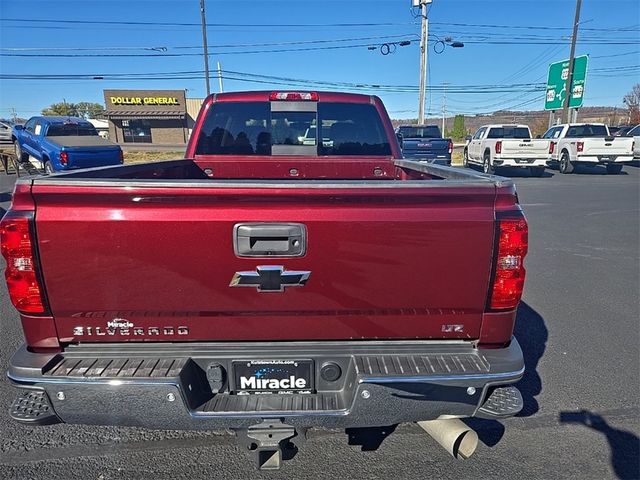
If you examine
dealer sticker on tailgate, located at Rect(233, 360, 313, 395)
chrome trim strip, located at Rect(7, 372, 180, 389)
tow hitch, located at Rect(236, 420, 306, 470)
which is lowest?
tow hitch, located at Rect(236, 420, 306, 470)

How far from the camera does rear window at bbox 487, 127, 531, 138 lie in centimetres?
1852

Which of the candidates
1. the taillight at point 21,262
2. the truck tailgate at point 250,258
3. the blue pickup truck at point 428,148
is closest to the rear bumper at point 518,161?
the blue pickup truck at point 428,148

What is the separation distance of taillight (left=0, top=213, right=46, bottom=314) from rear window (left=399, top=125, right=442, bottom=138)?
19123 millimetres

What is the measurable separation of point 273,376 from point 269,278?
1.69 feet

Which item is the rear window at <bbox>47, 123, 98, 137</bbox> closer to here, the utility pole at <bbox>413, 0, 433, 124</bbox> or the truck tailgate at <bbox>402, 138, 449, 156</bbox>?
the truck tailgate at <bbox>402, 138, 449, 156</bbox>

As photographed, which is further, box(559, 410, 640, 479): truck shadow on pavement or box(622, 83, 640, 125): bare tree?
box(622, 83, 640, 125): bare tree

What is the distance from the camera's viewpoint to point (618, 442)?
2.56 m

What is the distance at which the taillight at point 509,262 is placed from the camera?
6.10 feet

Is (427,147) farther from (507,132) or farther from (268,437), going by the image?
(268,437)

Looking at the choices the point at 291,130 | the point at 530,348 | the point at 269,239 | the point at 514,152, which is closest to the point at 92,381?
the point at 269,239

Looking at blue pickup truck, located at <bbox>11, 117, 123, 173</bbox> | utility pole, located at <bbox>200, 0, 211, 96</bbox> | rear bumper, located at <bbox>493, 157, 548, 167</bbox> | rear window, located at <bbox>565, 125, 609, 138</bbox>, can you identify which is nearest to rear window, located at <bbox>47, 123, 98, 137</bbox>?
blue pickup truck, located at <bbox>11, 117, 123, 173</bbox>

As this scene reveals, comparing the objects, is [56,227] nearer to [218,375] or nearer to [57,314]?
[57,314]

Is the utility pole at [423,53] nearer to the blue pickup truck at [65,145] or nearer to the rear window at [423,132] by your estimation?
the rear window at [423,132]

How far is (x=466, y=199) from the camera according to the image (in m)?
1.85
